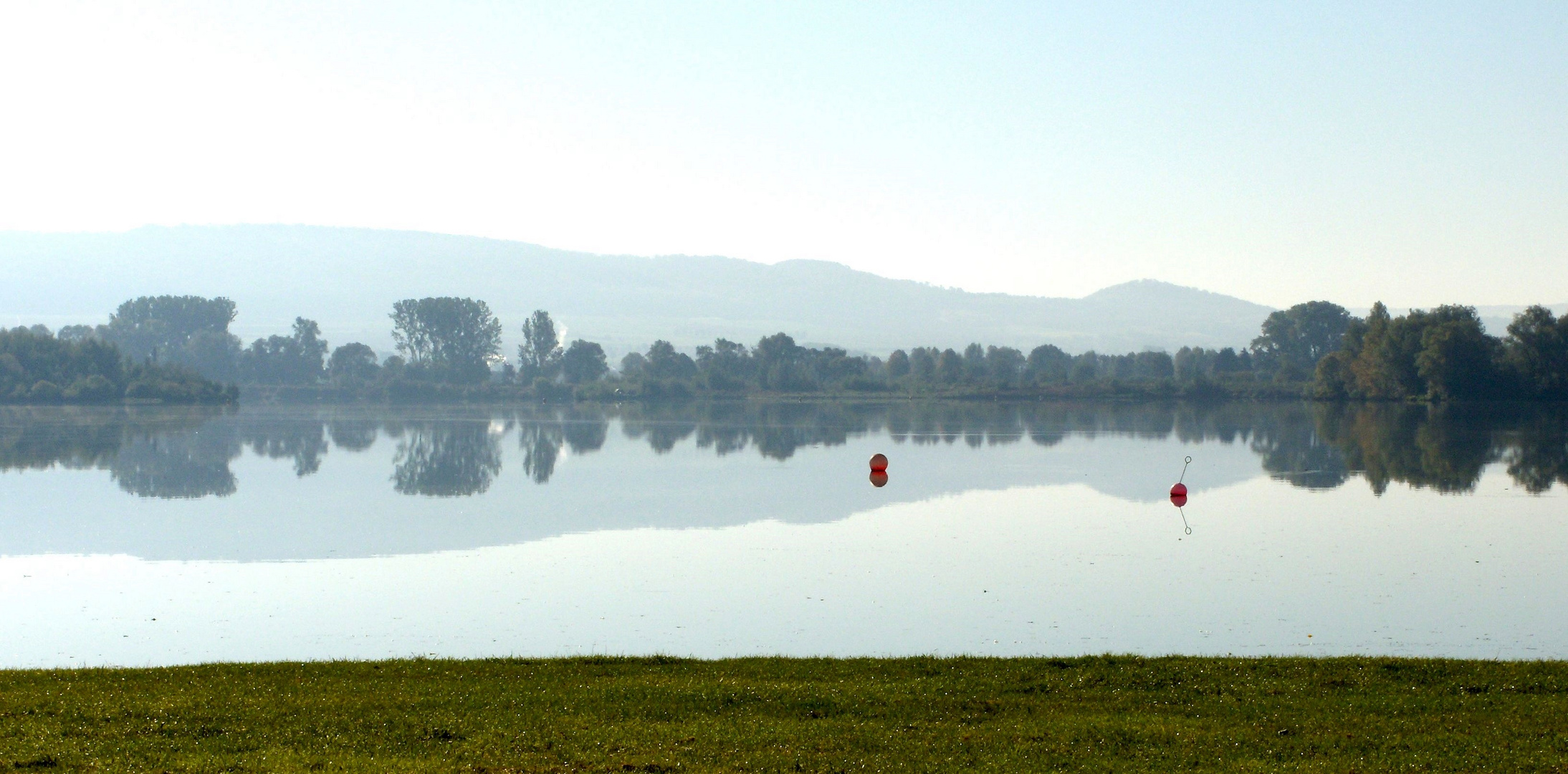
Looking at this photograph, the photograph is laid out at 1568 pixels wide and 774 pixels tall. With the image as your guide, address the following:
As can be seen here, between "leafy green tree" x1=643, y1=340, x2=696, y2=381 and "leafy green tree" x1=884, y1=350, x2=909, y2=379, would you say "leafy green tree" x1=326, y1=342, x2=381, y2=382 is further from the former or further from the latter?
"leafy green tree" x1=884, y1=350, x2=909, y2=379

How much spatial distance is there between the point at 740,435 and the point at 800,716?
45.5 metres

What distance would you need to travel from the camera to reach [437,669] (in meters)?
11.0

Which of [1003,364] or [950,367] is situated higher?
[1003,364]

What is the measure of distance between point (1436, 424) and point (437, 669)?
2226 inches

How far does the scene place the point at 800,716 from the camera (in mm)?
9258

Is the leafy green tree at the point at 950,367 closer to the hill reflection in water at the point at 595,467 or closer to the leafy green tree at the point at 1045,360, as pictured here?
the leafy green tree at the point at 1045,360

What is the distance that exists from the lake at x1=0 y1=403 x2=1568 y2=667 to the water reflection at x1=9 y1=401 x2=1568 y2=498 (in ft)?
1.37

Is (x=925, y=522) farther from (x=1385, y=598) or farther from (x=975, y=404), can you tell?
(x=975, y=404)

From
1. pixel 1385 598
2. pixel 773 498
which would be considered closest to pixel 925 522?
pixel 773 498

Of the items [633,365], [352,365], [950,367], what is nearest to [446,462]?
[352,365]

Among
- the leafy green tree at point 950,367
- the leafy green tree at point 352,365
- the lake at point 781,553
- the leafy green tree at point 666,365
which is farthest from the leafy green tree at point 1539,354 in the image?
the leafy green tree at point 352,365

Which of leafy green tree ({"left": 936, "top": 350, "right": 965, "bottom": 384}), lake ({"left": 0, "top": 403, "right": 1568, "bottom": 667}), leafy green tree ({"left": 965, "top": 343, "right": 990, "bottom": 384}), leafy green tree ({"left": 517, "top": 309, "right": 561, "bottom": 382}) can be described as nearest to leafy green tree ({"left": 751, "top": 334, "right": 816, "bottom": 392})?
leafy green tree ({"left": 936, "top": 350, "right": 965, "bottom": 384})

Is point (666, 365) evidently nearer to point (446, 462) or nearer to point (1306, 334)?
point (1306, 334)

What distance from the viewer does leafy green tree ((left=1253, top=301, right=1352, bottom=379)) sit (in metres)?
133
